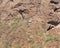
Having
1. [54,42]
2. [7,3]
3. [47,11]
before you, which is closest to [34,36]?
[54,42]

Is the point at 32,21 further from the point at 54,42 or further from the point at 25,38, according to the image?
the point at 54,42

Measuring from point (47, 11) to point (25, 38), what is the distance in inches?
180

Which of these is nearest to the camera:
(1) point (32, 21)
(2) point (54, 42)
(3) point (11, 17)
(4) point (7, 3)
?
(2) point (54, 42)

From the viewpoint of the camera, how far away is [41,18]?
23.0m

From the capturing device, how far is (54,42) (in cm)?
1930

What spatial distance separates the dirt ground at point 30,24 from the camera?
20.2m

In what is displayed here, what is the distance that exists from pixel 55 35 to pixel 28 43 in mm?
2592

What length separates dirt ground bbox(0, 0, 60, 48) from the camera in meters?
20.2

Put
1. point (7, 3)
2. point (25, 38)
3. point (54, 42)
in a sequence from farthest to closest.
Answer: point (7, 3), point (25, 38), point (54, 42)

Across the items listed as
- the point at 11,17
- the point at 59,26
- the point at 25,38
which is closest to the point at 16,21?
the point at 11,17

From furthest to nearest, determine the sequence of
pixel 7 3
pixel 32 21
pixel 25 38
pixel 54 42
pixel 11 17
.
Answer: pixel 7 3
pixel 11 17
pixel 32 21
pixel 25 38
pixel 54 42

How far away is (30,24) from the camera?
A: 22.4 m

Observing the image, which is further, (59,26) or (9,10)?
(9,10)

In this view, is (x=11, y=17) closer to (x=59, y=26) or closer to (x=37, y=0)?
(x=37, y=0)
